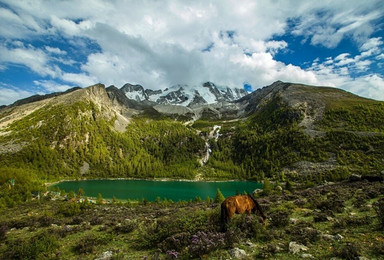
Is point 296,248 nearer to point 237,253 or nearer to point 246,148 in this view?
point 237,253

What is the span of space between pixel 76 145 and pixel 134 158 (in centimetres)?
4956

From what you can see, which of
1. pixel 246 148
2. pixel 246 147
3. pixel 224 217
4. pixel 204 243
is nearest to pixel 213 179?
pixel 246 148

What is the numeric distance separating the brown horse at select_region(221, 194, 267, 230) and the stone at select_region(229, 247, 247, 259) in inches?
90.2

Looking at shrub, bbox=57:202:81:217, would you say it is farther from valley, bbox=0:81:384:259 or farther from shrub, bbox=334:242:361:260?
shrub, bbox=334:242:361:260

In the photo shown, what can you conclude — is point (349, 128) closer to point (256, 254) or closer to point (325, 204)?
point (325, 204)

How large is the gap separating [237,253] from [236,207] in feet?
12.0

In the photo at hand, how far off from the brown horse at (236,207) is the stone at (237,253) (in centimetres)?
229

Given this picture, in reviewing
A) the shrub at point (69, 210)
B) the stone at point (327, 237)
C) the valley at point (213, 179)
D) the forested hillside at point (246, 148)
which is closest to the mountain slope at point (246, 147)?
the forested hillside at point (246, 148)

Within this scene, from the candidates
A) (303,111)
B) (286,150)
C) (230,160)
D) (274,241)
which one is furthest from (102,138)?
(274,241)

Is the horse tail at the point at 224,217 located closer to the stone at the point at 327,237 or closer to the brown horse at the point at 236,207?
the brown horse at the point at 236,207

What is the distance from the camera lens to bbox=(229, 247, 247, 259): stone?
772 centimetres

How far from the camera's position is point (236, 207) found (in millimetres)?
11430

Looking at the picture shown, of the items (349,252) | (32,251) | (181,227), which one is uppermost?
(349,252)

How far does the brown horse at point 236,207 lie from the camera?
11.0 metres
